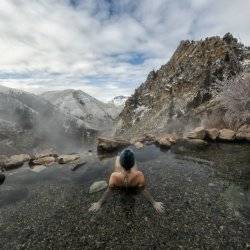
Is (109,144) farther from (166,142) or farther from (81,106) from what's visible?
(81,106)

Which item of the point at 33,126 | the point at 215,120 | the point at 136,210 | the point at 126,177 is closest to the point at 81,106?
the point at 33,126

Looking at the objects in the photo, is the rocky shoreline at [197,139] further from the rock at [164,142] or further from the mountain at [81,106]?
the mountain at [81,106]

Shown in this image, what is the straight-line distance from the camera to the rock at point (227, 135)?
1587cm

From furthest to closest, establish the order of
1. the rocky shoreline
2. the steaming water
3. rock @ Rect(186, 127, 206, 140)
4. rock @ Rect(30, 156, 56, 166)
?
1. rock @ Rect(186, 127, 206, 140)
2. the rocky shoreline
3. rock @ Rect(30, 156, 56, 166)
4. the steaming water

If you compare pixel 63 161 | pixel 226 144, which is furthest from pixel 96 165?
pixel 226 144

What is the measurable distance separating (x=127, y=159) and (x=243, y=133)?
9520 millimetres

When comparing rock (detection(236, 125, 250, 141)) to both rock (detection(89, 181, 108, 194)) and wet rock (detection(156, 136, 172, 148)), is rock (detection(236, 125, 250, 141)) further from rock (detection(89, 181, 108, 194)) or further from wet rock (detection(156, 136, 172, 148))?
rock (detection(89, 181, 108, 194))

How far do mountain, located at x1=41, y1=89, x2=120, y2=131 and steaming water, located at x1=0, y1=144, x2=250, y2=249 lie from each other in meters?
30.7

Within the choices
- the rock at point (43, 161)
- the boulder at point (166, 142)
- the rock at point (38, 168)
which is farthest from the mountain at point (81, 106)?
the rock at point (38, 168)

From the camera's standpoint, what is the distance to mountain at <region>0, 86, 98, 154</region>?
948 inches

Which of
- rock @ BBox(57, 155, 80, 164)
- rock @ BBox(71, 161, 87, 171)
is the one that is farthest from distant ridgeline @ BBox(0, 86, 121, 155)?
rock @ BBox(71, 161, 87, 171)

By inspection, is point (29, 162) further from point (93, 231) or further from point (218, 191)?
point (218, 191)

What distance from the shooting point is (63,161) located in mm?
14008

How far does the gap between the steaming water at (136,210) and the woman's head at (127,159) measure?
3.27 feet
